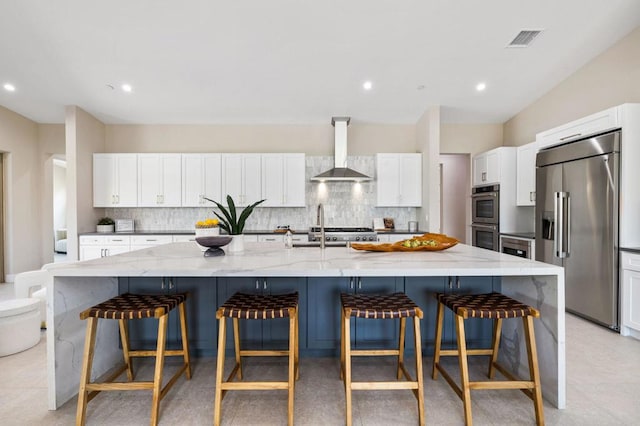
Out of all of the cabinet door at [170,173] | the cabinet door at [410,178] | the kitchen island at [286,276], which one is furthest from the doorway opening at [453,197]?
the cabinet door at [170,173]

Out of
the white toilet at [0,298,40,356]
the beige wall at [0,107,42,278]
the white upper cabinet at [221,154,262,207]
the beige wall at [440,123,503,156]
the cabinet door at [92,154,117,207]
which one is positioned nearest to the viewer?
the white toilet at [0,298,40,356]

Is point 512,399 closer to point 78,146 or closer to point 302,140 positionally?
point 302,140

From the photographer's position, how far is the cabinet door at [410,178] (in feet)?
17.8

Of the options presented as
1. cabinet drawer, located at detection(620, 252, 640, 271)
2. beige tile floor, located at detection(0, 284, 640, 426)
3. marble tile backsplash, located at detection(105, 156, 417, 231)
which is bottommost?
beige tile floor, located at detection(0, 284, 640, 426)

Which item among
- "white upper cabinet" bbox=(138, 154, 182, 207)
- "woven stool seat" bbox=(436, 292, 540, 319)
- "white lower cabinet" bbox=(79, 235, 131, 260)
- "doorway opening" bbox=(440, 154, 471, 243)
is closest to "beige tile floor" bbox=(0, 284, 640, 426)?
"woven stool seat" bbox=(436, 292, 540, 319)

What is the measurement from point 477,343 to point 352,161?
380cm

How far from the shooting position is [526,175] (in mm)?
4824

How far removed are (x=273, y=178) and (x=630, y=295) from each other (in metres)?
4.59

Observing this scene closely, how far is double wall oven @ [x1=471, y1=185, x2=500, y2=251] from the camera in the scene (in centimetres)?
503

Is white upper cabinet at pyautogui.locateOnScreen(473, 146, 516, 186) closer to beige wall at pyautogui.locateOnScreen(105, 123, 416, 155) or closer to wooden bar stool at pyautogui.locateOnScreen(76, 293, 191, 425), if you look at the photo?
beige wall at pyautogui.locateOnScreen(105, 123, 416, 155)

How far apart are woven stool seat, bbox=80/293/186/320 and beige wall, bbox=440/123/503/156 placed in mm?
5283

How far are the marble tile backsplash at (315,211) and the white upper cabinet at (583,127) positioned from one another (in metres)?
2.26

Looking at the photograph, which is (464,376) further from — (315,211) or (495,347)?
(315,211)

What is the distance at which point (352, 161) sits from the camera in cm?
575
